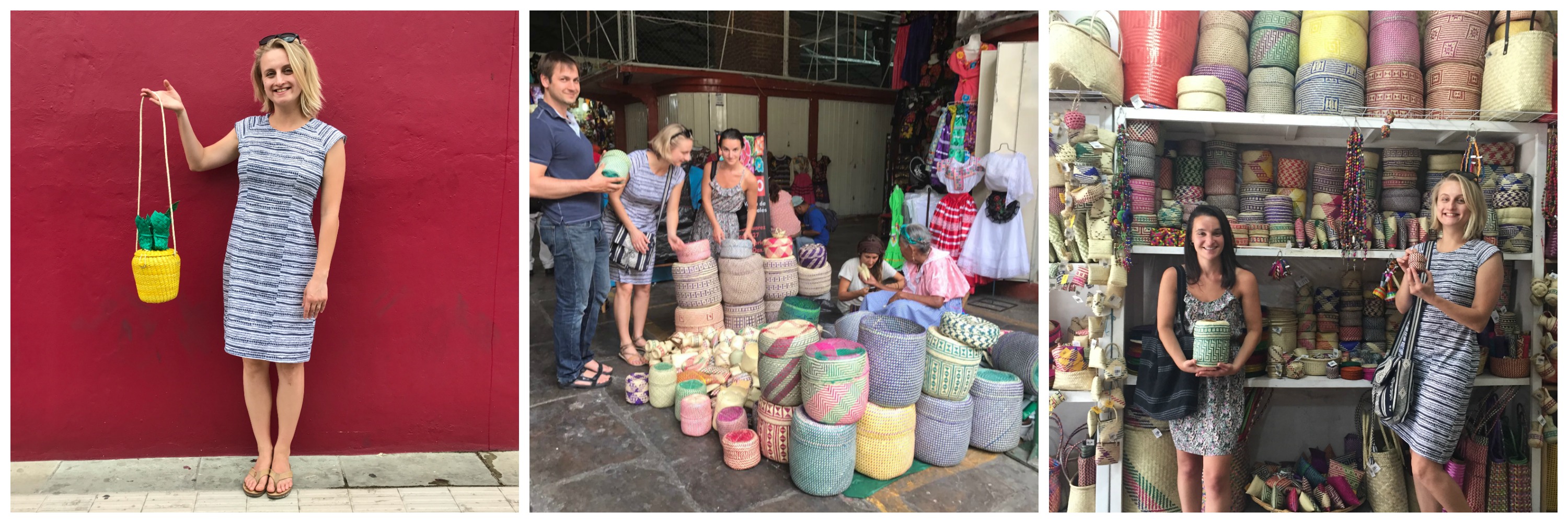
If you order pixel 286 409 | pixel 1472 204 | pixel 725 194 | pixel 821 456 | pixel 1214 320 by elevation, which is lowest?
pixel 821 456

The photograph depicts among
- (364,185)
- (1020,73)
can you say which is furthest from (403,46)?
(1020,73)

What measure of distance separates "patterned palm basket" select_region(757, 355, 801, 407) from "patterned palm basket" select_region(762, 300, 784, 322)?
67.6 inches

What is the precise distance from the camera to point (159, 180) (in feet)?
8.61

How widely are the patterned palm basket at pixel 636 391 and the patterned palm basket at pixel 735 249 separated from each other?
3.75 feet

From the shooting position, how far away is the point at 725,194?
16.0 feet

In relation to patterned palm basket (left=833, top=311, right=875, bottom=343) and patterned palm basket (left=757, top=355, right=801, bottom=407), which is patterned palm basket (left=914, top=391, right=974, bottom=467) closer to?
patterned palm basket (left=757, top=355, right=801, bottom=407)

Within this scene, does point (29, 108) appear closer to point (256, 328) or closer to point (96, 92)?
point (96, 92)

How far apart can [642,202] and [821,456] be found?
192 cm

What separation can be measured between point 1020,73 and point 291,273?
445 cm

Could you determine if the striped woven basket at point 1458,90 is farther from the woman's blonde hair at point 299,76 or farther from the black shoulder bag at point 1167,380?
the woman's blonde hair at point 299,76

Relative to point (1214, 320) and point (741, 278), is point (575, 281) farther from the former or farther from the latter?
point (1214, 320)

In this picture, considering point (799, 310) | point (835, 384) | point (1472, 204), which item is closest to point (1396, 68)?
point (1472, 204)

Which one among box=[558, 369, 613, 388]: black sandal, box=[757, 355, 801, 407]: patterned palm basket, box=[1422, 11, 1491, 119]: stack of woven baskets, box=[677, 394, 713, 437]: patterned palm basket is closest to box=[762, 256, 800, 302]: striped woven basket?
box=[558, 369, 613, 388]: black sandal

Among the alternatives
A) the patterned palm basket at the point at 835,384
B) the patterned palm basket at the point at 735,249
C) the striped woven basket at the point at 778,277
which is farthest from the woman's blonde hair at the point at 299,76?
the striped woven basket at the point at 778,277
